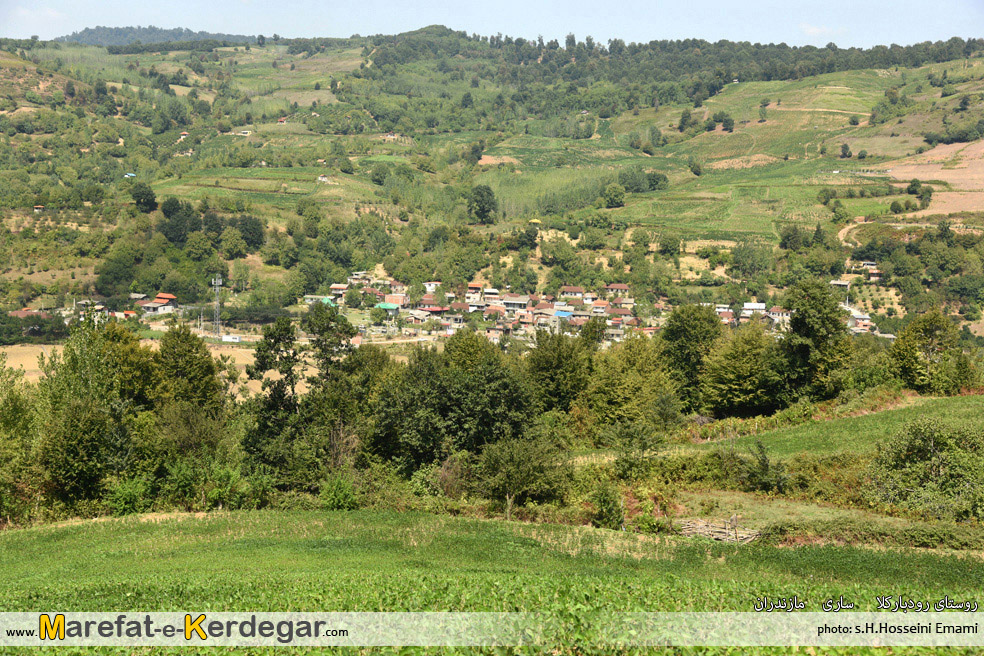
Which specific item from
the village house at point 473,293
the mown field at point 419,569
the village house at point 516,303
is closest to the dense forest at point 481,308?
the village house at point 473,293

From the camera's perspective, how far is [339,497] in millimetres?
21906

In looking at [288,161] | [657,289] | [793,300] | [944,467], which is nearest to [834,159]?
[657,289]

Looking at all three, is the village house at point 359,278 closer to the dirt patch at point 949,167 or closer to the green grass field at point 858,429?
the dirt patch at point 949,167

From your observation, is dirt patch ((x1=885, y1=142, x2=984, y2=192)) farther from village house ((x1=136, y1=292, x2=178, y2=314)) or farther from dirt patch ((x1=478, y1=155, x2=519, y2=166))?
village house ((x1=136, y1=292, x2=178, y2=314))

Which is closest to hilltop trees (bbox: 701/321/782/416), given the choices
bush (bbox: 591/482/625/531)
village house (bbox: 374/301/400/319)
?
bush (bbox: 591/482/625/531)

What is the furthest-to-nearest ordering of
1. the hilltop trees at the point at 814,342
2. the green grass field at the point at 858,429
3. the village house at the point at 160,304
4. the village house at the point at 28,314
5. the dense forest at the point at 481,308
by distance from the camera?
1. the village house at the point at 160,304
2. the village house at the point at 28,314
3. the hilltop trees at the point at 814,342
4. the green grass field at the point at 858,429
5. the dense forest at the point at 481,308

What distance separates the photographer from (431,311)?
101562 millimetres

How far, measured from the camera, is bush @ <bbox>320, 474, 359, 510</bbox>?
71.8 feet

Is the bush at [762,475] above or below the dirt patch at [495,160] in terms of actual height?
below

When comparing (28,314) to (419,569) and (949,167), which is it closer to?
(419,569)

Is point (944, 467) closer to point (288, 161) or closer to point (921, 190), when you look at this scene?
point (921, 190)

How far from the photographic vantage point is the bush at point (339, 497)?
21.9m

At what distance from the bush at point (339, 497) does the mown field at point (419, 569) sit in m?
0.85

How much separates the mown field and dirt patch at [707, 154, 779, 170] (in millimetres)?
161054
